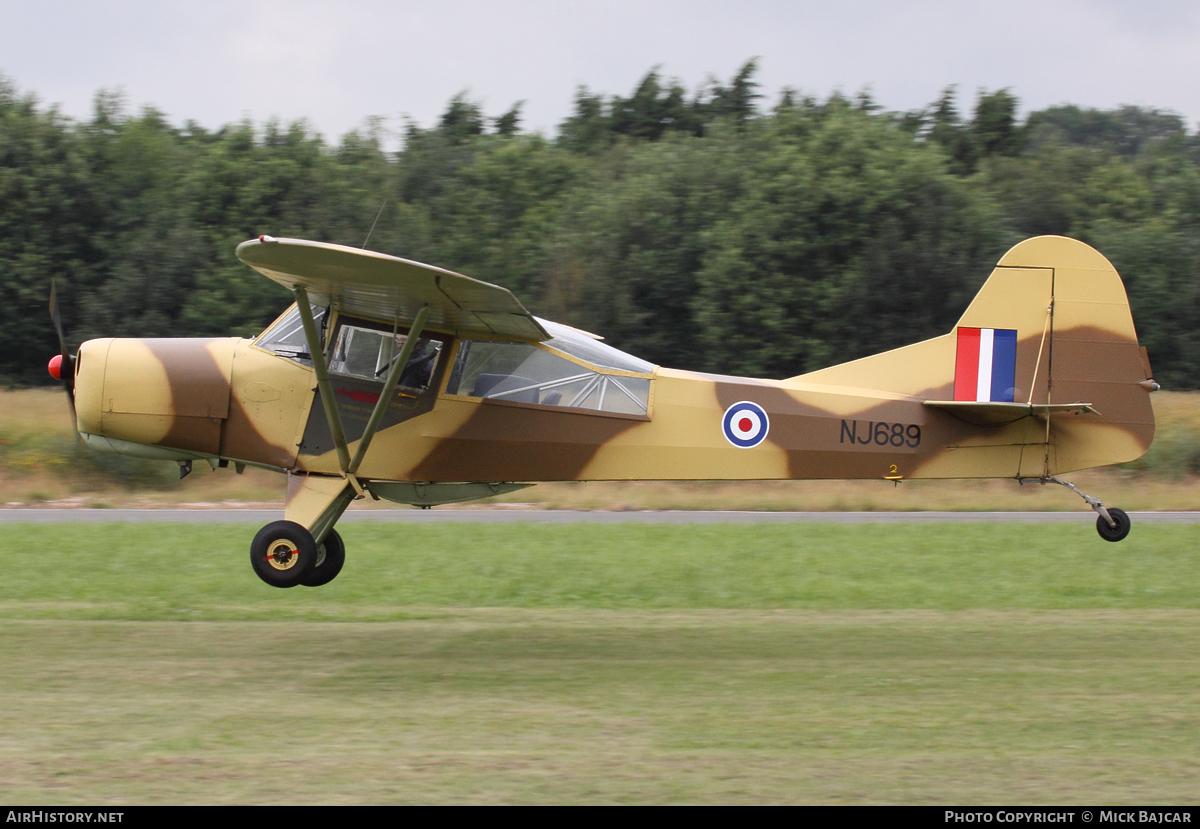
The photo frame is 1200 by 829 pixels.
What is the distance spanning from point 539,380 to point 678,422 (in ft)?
3.46

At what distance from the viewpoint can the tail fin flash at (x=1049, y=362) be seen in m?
8.26


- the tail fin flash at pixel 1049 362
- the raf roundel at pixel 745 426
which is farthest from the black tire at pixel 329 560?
the tail fin flash at pixel 1049 362

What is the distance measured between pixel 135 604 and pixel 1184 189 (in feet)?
109

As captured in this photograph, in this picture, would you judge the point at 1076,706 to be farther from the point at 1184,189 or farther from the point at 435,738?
the point at 1184,189

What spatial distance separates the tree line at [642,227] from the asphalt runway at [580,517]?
347 inches

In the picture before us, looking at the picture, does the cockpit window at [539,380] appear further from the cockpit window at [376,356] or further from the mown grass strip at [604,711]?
the mown grass strip at [604,711]

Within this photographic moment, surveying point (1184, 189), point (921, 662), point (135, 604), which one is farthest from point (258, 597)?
point (1184, 189)

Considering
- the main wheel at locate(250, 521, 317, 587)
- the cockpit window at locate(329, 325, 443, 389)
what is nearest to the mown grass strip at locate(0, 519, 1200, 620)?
the main wheel at locate(250, 521, 317, 587)

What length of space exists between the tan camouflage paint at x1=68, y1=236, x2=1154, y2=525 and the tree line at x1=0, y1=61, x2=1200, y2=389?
18358 millimetres

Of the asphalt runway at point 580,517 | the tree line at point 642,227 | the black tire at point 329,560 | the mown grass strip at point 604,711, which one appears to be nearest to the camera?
the mown grass strip at point 604,711

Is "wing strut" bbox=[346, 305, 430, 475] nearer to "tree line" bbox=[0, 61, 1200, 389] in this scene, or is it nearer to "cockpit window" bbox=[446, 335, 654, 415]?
"cockpit window" bbox=[446, 335, 654, 415]

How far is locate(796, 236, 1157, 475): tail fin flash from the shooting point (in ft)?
27.1

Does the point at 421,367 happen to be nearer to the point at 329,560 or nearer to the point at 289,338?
the point at 289,338

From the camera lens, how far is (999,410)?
26.9 ft
